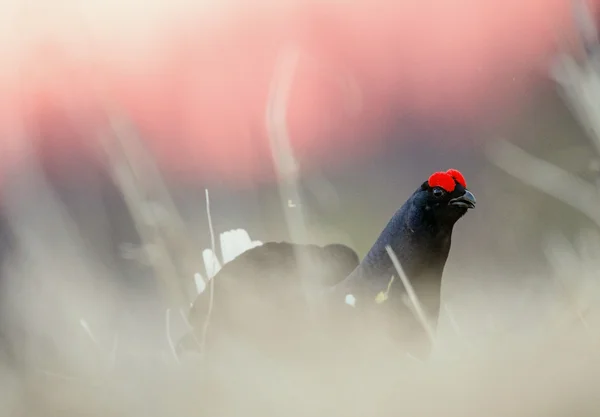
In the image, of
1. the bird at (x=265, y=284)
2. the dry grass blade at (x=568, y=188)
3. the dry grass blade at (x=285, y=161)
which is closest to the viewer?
the dry grass blade at (x=568, y=188)

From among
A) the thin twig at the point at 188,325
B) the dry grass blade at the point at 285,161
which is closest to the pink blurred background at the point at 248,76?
the dry grass blade at the point at 285,161

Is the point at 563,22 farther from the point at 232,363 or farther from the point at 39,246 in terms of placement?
the point at 39,246

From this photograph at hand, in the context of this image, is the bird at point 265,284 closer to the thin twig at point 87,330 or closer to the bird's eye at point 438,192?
the thin twig at point 87,330

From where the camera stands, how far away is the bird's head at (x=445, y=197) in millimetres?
924

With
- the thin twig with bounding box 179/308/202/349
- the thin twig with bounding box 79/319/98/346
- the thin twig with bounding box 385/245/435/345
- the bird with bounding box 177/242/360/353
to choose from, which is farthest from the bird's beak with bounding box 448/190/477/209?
the thin twig with bounding box 79/319/98/346

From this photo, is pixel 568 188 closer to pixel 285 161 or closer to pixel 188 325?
pixel 285 161

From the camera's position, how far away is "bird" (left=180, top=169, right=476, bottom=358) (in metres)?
0.79

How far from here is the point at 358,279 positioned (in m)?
0.98

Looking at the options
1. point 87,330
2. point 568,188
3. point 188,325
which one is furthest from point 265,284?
point 568,188

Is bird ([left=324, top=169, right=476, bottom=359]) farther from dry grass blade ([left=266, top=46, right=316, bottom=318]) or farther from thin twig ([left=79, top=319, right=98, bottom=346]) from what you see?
thin twig ([left=79, top=319, right=98, bottom=346])

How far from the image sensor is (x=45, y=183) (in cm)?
103

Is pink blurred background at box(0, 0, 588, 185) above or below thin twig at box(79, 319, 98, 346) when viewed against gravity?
above

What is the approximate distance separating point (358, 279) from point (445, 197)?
0.20 metres

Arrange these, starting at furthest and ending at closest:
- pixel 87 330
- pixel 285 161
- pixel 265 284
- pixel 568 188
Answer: pixel 265 284
pixel 87 330
pixel 285 161
pixel 568 188
